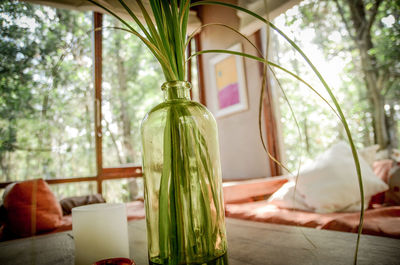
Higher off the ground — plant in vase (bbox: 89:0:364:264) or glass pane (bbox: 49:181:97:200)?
plant in vase (bbox: 89:0:364:264)

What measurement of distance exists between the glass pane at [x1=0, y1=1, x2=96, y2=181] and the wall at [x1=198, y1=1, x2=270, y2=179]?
1567mm

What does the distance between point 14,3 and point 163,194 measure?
7.18ft

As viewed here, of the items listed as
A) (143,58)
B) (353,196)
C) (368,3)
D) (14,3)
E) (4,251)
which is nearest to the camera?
(4,251)

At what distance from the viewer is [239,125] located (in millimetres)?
2930

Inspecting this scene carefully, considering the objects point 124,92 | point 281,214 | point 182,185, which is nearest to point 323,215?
point 281,214

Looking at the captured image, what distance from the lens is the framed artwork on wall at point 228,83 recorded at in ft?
9.35

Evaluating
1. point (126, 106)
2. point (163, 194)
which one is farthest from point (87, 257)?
point (126, 106)

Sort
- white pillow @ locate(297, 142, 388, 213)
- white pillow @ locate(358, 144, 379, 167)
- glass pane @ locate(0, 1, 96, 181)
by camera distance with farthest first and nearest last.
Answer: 1. glass pane @ locate(0, 1, 96, 181)
2. white pillow @ locate(358, 144, 379, 167)
3. white pillow @ locate(297, 142, 388, 213)

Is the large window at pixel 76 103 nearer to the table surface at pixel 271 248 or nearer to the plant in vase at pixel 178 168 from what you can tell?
the table surface at pixel 271 248

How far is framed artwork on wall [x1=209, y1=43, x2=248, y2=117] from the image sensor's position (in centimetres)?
285

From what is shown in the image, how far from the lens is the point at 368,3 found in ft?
9.04

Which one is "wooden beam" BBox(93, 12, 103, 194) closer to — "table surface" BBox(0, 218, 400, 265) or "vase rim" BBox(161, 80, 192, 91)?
"table surface" BBox(0, 218, 400, 265)

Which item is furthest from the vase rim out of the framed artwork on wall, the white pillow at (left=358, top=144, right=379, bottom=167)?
the framed artwork on wall

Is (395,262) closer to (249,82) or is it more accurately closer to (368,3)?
(249,82)
